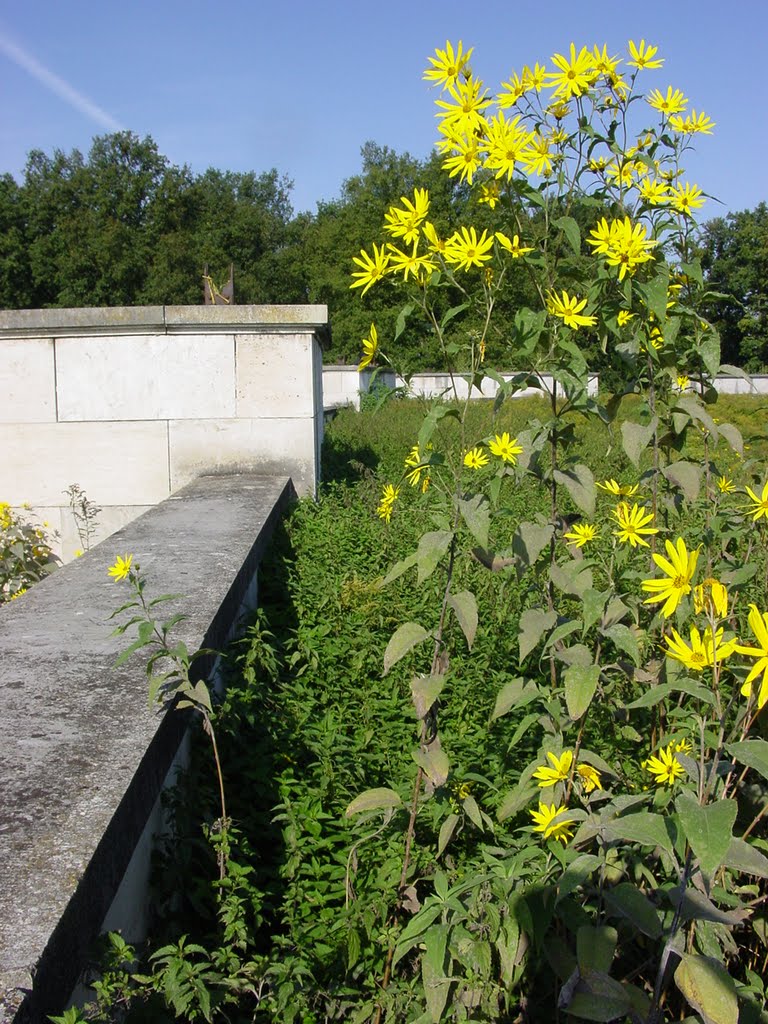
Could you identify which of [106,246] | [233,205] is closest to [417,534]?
[106,246]

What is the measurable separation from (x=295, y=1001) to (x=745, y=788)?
1004 mm

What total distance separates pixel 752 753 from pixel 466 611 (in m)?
0.67

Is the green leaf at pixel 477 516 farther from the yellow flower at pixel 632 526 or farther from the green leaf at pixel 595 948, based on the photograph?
the green leaf at pixel 595 948

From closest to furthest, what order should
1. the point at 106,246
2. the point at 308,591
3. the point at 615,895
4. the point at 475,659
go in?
the point at 615,895
the point at 475,659
the point at 308,591
the point at 106,246

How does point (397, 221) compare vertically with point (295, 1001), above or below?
above

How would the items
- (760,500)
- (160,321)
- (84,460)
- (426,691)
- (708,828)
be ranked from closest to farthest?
(708,828) → (760,500) → (426,691) → (160,321) → (84,460)

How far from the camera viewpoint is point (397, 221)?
1.90 m

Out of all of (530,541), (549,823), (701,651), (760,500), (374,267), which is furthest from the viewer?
(530,541)

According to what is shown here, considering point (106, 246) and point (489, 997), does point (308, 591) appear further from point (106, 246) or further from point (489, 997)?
point (106, 246)

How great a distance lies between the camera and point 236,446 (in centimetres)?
528

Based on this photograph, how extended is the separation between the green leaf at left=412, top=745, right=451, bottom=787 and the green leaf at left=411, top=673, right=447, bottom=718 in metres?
0.08

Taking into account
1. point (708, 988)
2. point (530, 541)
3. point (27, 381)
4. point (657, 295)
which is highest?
point (657, 295)

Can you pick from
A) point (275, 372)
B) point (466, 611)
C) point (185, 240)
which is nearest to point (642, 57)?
point (466, 611)

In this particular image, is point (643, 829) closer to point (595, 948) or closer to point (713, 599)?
point (595, 948)
